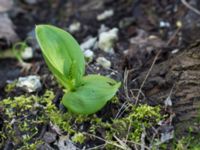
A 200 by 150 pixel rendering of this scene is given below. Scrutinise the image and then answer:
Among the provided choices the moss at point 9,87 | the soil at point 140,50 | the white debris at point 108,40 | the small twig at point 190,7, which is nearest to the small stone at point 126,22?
the soil at point 140,50

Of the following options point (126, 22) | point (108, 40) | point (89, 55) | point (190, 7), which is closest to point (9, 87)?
point (89, 55)

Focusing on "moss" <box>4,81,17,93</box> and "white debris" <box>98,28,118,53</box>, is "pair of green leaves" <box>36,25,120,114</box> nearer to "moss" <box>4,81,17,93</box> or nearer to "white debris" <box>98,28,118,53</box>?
"moss" <box>4,81,17,93</box>

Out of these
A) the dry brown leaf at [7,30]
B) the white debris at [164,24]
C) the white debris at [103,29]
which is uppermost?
the dry brown leaf at [7,30]

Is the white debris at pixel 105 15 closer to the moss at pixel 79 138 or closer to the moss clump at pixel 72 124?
the moss clump at pixel 72 124

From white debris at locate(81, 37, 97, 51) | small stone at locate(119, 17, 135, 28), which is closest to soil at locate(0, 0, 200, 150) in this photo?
small stone at locate(119, 17, 135, 28)

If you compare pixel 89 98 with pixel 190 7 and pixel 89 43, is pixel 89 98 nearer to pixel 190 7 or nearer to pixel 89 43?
pixel 89 43

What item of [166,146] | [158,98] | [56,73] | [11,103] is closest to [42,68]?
[11,103]
